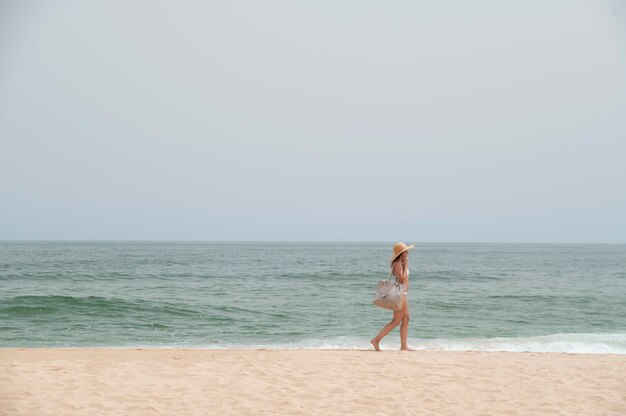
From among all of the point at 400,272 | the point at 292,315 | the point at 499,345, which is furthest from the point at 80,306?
the point at 499,345

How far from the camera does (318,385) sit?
6.74m

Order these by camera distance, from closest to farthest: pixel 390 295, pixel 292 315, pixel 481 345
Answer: pixel 390 295, pixel 481 345, pixel 292 315

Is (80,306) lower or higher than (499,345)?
higher

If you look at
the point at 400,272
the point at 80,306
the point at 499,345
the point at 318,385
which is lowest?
the point at 499,345

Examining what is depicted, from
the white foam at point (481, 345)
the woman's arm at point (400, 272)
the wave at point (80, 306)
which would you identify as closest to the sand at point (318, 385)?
the woman's arm at point (400, 272)

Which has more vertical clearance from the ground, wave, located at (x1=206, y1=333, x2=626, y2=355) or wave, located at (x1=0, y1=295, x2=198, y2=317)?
wave, located at (x1=0, y1=295, x2=198, y2=317)

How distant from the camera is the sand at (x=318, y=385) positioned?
5.90 metres

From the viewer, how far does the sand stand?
5898 mm

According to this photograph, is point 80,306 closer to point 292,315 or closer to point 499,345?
point 292,315

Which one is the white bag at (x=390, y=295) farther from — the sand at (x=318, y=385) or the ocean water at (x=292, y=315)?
the ocean water at (x=292, y=315)

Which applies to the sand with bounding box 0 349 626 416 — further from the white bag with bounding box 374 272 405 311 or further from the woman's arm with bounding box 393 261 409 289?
the woman's arm with bounding box 393 261 409 289

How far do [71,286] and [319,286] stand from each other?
11.1 metres

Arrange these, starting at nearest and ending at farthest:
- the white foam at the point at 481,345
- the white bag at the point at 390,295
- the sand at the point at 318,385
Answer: the sand at the point at 318,385 → the white bag at the point at 390,295 → the white foam at the point at 481,345

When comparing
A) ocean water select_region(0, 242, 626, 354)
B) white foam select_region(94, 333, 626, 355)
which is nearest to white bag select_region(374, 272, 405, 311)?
white foam select_region(94, 333, 626, 355)
